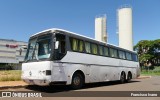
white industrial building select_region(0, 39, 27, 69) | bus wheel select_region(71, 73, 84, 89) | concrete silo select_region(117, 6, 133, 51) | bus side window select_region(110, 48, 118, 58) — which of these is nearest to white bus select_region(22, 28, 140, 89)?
bus wheel select_region(71, 73, 84, 89)

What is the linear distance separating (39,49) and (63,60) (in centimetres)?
142

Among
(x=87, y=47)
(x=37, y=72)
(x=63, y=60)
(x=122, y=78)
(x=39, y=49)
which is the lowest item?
(x=122, y=78)

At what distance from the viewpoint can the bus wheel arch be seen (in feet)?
44.9

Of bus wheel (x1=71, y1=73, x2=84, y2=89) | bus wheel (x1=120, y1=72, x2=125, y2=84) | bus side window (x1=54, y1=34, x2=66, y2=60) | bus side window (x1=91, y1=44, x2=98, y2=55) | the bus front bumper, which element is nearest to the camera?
the bus front bumper

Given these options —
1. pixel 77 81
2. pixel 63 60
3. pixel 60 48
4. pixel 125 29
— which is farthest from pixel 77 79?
pixel 125 29

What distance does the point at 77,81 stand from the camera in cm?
1394

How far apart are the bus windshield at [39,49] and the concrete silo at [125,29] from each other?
1602 inches

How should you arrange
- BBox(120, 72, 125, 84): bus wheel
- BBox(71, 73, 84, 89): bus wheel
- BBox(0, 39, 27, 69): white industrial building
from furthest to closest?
BBox(0, 39, 27, 69): white industrial building → BBox(120, 72, 125, 84): bus wheel → BBox(71, 73, 84, 89): bus wheel

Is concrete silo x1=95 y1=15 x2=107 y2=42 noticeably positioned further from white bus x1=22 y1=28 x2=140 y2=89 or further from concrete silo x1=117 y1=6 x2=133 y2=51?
white bus x1=22 y1=28 x2=140 y2=89

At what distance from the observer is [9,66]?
105 m

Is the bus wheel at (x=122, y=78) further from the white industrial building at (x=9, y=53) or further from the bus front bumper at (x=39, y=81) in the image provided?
the white industrial building at (x=9, y=53)

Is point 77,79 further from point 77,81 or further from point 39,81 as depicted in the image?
point 39,81

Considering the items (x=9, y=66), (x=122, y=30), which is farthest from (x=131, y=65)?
(x=9, y=66)

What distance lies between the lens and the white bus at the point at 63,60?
12.2m
